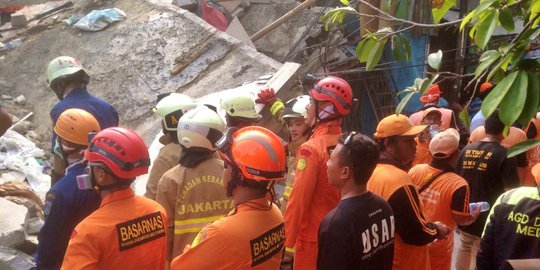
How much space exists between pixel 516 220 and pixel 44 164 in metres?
6.47

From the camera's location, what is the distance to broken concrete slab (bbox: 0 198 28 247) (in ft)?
17.6

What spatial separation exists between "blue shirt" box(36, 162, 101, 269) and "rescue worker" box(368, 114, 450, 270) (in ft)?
6.03

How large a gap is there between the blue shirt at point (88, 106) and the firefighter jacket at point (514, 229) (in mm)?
3437

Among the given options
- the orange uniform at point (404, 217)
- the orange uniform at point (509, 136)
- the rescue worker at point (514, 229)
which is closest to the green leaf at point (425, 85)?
the orange uniform at point (404, 217)

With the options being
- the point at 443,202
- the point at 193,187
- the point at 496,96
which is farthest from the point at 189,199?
the point at 496,96

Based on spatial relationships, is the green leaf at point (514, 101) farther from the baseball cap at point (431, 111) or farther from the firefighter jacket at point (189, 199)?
the baseball cap at point (431, 111)

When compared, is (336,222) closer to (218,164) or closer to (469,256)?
(218,164)

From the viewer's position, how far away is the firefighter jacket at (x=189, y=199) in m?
4.02

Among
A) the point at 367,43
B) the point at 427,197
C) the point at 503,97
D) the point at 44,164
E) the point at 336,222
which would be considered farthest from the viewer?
the point at 44,164

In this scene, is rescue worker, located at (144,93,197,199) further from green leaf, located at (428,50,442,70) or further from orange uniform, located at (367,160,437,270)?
green leaf, located at (428,50,442,70)

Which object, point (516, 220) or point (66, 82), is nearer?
point (516, 220)

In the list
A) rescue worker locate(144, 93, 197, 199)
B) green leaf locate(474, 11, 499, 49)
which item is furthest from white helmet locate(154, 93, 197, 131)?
green leaf locate(474, 11, 499, 49)

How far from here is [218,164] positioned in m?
4.16

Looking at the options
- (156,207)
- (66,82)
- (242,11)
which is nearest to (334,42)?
(242,11)
